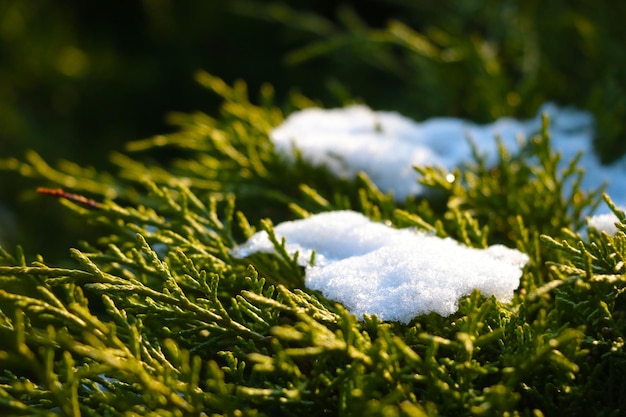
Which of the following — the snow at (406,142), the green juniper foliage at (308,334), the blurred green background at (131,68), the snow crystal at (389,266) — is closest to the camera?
the green juniper foliage at (308,334)

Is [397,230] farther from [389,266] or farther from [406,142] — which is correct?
[406,142]

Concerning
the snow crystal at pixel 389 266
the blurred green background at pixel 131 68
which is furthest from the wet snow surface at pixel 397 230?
the blurred green background at pixel 131 68

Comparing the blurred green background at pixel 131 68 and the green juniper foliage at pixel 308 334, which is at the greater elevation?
the blurred green background at pixel 131 68

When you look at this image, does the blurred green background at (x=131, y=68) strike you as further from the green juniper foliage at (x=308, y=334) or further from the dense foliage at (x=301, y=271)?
the green juniper foliage at (x=308, y=334)

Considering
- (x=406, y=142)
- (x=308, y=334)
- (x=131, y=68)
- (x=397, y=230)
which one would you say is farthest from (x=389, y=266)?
(x=131, y=68)

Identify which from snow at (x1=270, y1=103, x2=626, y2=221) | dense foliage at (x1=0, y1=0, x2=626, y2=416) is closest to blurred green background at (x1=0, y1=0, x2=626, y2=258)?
dense foliage at (x1=0, y1=0, x2=626, y2=416)

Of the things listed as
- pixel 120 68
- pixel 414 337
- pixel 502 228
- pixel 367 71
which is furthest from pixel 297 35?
pixel 414 337
